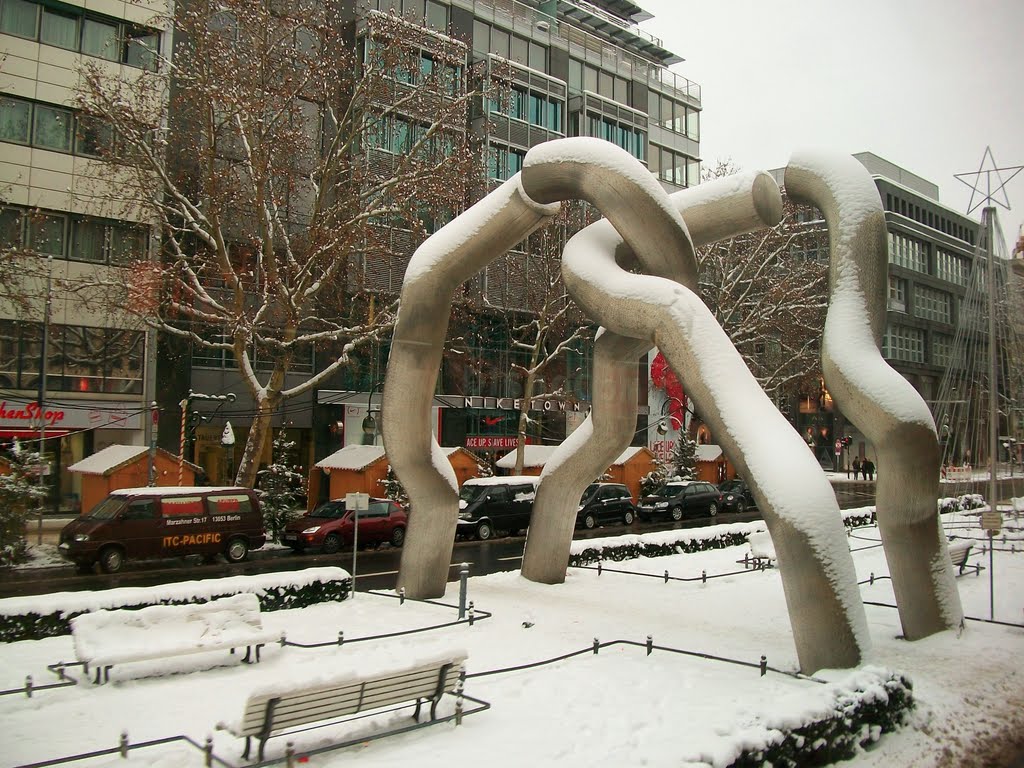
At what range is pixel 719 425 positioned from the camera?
35.6 feet

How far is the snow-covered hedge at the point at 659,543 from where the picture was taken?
742 inches

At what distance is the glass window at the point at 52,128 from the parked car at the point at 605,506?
821 inches

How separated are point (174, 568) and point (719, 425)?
14.8 m

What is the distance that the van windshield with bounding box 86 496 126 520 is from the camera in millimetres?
20094

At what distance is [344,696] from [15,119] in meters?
27.3

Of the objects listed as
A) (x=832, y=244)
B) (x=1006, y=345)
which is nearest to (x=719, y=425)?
(x=832, y=244)

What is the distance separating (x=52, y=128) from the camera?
2850 centimetres

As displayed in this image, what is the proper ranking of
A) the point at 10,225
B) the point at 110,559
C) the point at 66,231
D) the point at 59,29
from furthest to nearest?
the point at 59,29, the point at 66,231, the point at 10,225, the point at 110,559

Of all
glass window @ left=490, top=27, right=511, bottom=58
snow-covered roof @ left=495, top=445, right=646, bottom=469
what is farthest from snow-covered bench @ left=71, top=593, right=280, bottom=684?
glass window @ left=490, top=27, right=511, bottom=58

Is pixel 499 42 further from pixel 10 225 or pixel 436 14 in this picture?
pixel 10 225

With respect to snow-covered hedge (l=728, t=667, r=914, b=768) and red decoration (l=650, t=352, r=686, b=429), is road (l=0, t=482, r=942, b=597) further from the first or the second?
red decoration (l=650, t=352, r=686, b=429)

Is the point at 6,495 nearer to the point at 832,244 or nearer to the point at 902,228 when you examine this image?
the point at 832,244

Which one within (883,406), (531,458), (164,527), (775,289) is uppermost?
(775,289)

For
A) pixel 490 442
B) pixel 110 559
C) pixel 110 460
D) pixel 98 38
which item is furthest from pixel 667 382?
pixel 110 559
